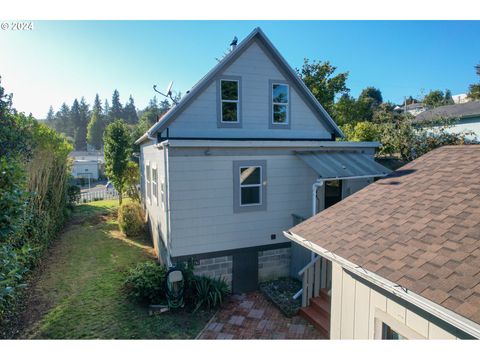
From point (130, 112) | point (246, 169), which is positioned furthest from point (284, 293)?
point (130, 112)

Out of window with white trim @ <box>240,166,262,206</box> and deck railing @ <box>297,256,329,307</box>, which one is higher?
window with white trim @ <box>240,166,262,206</box>

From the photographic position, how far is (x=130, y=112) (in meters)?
103

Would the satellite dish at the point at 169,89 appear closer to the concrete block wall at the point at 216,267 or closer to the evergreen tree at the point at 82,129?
the concrete block wall at the point at 216,267

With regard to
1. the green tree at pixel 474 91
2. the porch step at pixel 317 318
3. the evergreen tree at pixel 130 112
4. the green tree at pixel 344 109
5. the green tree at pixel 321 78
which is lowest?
the porch step at pixel 317 318

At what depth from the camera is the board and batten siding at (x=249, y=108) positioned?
10602 mm

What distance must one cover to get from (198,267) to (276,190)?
356 centimetres

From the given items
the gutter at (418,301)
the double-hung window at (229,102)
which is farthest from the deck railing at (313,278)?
the double-hung window at (229,102)

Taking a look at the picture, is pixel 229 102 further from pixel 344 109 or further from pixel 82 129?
pixel 82 129

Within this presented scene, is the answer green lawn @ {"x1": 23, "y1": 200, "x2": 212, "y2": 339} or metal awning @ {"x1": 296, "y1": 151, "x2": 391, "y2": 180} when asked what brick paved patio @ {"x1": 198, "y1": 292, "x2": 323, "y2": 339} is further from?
metal awning @ {"x1": 296, "y1": 151, "x2": 391, "y2": 180}

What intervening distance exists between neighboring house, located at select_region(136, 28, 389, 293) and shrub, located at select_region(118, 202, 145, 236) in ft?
12.1

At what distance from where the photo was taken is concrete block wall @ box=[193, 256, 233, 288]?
8875 mm

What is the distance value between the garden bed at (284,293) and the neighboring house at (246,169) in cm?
33

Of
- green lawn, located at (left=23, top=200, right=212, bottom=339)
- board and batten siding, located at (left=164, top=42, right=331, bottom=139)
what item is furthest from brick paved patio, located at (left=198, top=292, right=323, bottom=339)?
board and batten siding, located at (left=164, top=42, right=331, bottom=139)
